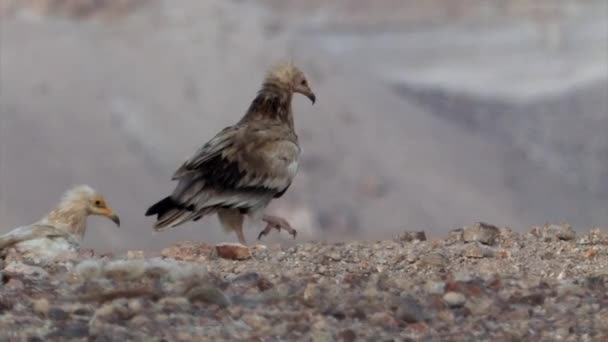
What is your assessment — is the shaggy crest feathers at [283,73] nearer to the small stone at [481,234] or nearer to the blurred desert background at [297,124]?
the small stone at [481,234]

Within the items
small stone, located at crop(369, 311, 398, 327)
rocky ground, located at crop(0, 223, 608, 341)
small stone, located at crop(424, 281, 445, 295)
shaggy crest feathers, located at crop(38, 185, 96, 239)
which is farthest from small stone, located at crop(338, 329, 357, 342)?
shaggy crest feathers, located at crop(38, 185, 96, 239)

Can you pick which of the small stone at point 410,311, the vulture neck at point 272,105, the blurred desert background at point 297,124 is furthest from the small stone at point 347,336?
the blurred desert background at point 297,124

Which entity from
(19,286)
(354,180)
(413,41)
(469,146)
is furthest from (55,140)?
(19,286)

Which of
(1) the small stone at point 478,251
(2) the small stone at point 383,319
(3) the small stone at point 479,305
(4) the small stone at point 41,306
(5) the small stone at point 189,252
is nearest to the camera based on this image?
(4) the small stone at point 41,306

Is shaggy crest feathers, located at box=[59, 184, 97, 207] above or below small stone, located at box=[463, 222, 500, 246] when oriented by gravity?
above

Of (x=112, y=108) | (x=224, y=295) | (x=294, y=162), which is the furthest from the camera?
(x=112, y=108)

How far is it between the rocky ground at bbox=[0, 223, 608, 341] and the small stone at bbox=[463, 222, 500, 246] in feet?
1.82

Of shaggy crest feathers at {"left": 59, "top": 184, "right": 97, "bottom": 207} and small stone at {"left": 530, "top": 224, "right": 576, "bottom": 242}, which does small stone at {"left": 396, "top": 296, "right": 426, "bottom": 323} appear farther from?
shaggy crest feathers at {"left": 59, "top": 184, "right": 97, "bottom": 207}

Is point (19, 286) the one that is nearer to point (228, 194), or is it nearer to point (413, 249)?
point (413, 249)

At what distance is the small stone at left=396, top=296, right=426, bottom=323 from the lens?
8.23 metres

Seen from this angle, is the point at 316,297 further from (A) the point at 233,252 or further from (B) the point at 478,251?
(B) the point at 478,251

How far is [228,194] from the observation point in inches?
489

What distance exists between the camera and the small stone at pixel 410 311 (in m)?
8.23

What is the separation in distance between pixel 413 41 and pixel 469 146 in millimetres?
20838
